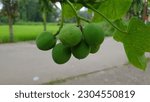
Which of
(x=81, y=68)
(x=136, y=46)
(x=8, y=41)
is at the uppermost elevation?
(x=136, y=46)

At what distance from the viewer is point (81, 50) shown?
52cm

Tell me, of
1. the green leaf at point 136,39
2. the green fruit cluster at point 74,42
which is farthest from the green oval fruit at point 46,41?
the green leaf at point 136,39

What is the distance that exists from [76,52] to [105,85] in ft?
23.8

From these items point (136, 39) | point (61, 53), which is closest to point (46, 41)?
point (61, 53)

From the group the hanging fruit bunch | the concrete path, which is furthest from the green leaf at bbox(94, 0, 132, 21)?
the concrete path

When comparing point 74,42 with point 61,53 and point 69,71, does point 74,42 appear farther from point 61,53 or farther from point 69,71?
point 69,71

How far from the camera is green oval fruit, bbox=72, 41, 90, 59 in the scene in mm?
522

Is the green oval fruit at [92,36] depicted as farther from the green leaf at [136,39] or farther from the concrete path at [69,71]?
the concrete path at [69,71]

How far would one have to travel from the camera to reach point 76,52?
53cm

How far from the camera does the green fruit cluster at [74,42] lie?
50 centimetres

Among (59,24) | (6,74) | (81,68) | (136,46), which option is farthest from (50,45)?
(81,68)

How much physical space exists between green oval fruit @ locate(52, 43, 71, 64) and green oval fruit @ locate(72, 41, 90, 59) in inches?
0.5

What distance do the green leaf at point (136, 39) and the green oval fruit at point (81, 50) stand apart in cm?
8

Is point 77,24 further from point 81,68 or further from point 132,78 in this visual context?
point 81,68
